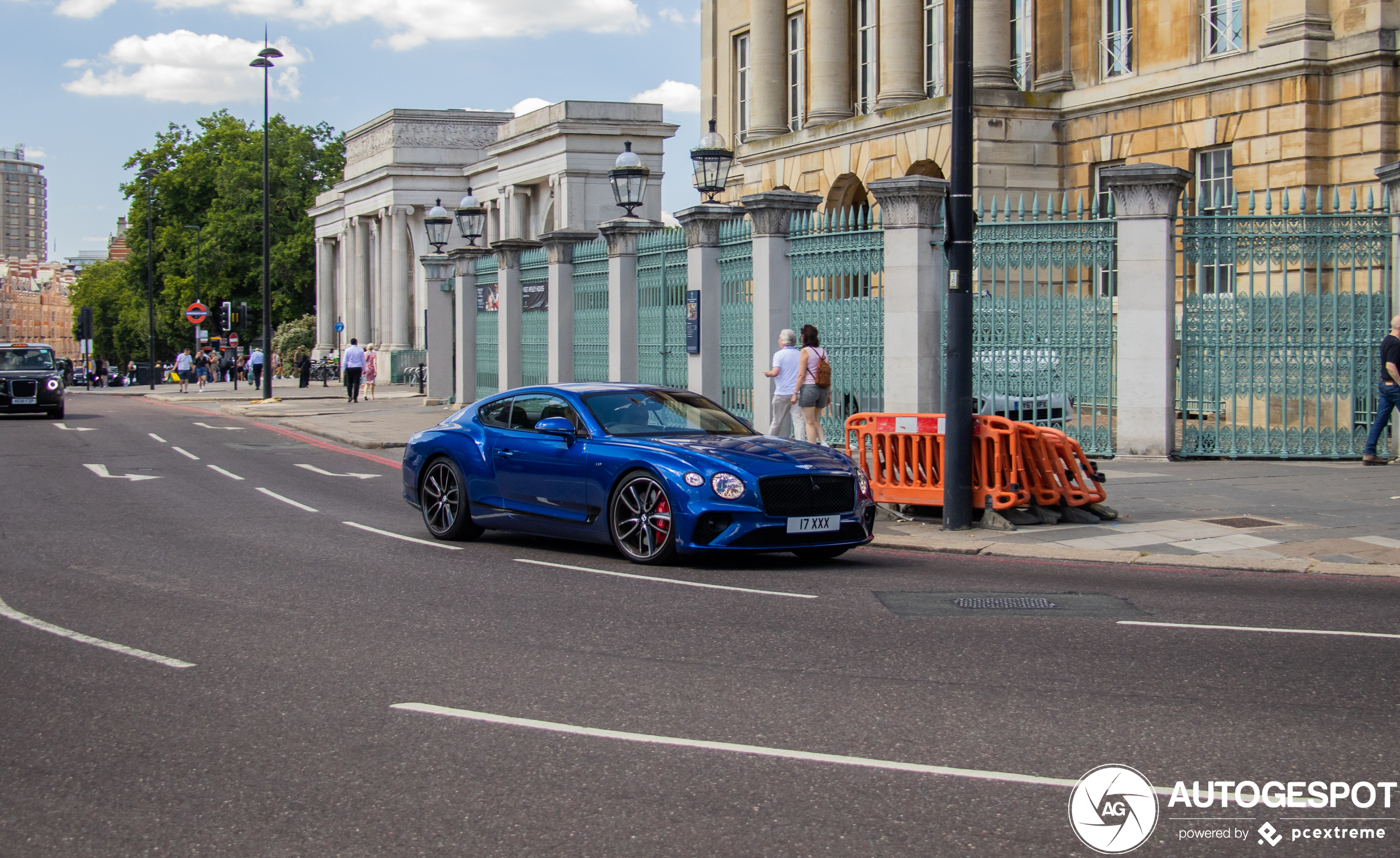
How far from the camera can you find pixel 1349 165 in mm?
22750

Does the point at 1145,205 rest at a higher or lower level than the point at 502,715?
higher

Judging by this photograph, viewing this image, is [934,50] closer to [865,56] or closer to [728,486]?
[865,56]

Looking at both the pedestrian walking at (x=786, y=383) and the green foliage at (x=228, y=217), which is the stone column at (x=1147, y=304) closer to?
the pedestrian walking at (x=786, y=383)

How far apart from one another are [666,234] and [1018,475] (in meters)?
11.5

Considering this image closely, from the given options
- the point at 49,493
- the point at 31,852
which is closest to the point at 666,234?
the point at 49,493

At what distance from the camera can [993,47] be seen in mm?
27906

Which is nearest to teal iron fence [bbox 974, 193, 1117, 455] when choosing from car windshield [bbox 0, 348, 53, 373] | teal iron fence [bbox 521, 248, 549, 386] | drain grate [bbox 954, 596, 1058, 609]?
drain grate [bbox 954, 596, 1058, 609]

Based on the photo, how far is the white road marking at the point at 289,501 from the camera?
48.3ft

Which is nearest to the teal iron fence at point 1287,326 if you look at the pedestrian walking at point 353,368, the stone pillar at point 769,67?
the stone pillar at point 769,67

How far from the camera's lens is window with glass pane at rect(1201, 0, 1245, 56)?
80.9 feet

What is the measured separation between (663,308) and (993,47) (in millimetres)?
9730

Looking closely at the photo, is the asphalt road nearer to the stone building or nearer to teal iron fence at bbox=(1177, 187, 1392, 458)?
teal iron fence at bbox=(1177, 187, 1392, 458)

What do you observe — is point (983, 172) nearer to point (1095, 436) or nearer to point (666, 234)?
point (666, 234)

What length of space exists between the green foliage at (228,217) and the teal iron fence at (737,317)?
2787 inches
